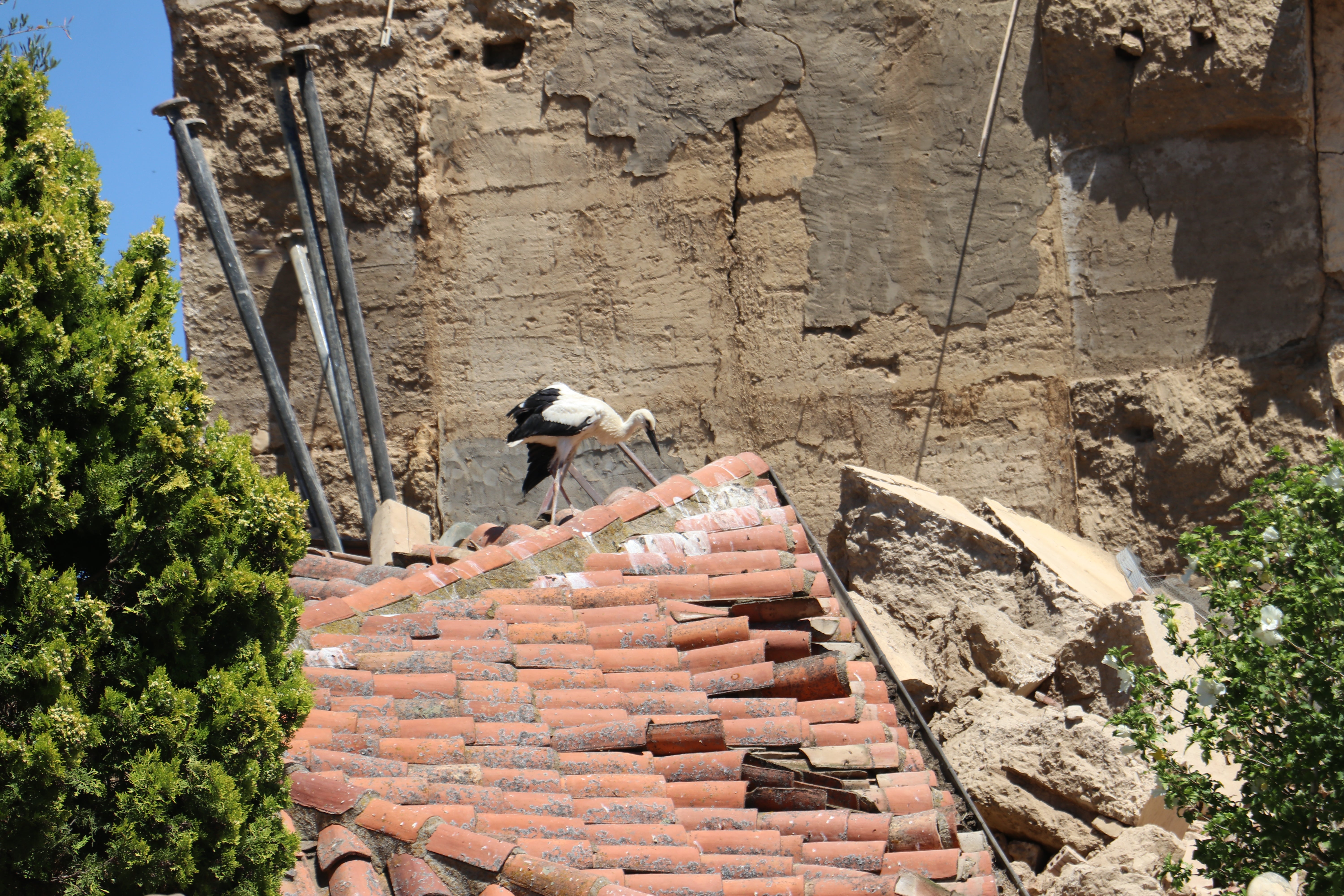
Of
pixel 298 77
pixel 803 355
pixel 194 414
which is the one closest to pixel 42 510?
pixel 194 414

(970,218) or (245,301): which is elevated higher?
(970,218)

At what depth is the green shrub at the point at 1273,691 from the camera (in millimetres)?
3834

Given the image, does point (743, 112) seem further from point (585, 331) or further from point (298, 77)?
point (298, 77)

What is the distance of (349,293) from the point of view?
356 inches

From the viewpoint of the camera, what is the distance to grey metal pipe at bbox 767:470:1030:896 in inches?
182

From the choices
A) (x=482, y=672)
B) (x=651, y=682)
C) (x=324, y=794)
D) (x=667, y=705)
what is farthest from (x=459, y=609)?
(x=324, y=794)

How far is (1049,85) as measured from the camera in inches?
323

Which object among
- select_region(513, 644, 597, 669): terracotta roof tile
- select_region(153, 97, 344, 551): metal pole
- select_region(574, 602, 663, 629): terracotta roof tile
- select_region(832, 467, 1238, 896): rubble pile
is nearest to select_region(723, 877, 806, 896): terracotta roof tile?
select_region(513, 644, 597, 669): terracotta roof tile

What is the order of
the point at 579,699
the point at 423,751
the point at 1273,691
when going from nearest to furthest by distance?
the point at 423,751 < the point at 1273,691 < the point at 579,699

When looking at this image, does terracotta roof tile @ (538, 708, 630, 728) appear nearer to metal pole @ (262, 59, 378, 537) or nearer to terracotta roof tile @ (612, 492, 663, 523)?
terracotta roof tile @ (612, 492, 663, 523)

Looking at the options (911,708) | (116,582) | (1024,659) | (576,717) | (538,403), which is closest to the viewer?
(116,582)

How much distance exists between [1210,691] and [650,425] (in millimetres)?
3977

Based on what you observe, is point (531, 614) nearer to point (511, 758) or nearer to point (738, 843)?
point (511, 758)

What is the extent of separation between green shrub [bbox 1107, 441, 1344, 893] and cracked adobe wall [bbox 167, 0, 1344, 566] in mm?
3645
